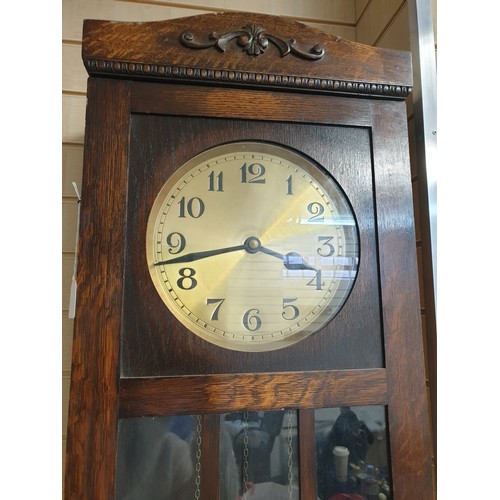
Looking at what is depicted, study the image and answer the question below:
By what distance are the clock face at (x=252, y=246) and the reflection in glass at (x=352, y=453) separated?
0.13 m

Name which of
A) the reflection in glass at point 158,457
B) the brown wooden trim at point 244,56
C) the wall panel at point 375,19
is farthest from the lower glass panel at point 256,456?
the wall panel at point 375,19

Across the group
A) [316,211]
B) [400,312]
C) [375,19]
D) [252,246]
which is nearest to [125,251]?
[252,246]

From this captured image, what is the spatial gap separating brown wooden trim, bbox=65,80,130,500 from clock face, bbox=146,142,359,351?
0.18 ft

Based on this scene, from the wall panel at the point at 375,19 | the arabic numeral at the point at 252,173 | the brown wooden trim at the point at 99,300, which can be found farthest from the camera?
the wall panel at the point at 375,19

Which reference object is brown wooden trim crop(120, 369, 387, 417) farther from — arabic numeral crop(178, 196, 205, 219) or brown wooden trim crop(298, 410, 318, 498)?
arabic numeral crop(178, 196, 205, 219)

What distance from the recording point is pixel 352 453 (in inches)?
23.6

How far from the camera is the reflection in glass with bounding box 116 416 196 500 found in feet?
1.81

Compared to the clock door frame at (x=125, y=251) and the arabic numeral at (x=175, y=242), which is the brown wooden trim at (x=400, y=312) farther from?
the arabic numeral at (x=175, y=242)

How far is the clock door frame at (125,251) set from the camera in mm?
549

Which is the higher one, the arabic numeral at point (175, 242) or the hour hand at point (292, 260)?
the arabic numeral at point (175, 242)

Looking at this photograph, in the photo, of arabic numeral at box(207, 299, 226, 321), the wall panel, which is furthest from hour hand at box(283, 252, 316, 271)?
the wall panel

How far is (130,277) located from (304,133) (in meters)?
0.33

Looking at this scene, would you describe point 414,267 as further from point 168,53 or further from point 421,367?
point 168,53
